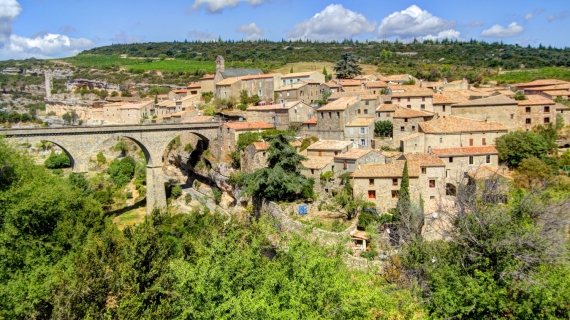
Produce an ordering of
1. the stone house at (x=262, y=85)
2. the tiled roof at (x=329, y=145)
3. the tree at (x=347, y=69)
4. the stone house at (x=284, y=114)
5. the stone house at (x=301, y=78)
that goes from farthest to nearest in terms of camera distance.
→ the tree at (x=347, y=69) → the stone house at (x=301, y=78) → the stone house at (x=262, y=85) → the stone house at (x=284, y=114) → the tiled roof at (x=329, y=145)

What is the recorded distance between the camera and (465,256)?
1953 centimetres

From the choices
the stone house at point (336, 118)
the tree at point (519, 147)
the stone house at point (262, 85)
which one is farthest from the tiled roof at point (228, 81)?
the tree at point (519, 147)

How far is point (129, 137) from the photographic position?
1722 inches

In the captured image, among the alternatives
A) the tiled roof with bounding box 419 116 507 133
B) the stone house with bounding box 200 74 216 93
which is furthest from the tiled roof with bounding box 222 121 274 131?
the stone house with bounding box 200 74 216 93

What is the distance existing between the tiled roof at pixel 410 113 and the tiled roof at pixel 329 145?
15.9 feet

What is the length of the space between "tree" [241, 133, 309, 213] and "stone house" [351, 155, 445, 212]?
13.6 ft

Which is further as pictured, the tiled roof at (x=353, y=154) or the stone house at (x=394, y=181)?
the tiled roof at (x=353, y=154)

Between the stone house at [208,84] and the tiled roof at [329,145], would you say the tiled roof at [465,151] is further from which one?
the stone house at [208,84]

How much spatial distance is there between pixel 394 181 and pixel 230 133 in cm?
1924

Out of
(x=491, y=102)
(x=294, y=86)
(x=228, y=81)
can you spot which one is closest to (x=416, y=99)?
(x=491, y=102)

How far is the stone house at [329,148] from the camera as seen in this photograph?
36.2 m

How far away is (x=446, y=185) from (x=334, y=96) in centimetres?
1994

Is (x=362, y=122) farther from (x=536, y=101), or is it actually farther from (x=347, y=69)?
(x=347, y=69)

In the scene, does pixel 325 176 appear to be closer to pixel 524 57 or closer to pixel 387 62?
pixel 387 62
